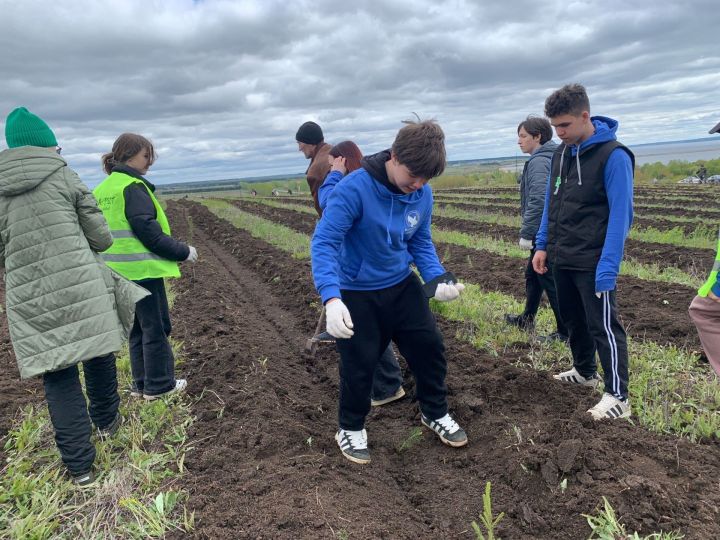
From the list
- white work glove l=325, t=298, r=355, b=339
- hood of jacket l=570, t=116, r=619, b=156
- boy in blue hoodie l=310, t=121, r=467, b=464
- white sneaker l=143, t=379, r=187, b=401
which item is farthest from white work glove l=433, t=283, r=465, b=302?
white sneaker l=143, t=379, r=187, b=401

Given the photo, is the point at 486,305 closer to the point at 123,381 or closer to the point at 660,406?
the point at 660,406

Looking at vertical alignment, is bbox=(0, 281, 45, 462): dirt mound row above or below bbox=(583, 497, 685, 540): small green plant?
below

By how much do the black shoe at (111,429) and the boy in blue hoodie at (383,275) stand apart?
1.46 meters

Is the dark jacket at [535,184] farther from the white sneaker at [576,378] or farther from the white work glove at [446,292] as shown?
the white work glove at [446,292]

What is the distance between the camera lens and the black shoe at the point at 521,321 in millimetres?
5152

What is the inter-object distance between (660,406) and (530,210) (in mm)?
2055

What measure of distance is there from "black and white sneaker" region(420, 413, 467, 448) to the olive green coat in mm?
2052

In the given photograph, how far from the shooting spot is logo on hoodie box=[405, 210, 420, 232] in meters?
2.93

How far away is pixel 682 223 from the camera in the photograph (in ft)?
42.3

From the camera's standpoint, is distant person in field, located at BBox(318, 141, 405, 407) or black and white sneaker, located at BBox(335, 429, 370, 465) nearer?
black and white sneaker, located at BBox(335, 429, 370, 465)

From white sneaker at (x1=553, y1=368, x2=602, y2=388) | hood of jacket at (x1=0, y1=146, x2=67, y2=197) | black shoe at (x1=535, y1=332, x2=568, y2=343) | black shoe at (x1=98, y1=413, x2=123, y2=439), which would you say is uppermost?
hood of jacket at (x1=0, y1=146, x2=67, y2=197)

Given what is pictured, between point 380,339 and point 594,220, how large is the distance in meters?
1.55

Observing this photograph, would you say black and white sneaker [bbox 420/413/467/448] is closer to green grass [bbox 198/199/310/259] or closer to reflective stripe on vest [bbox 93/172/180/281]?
reflective stripe on vest [bbox 93/172/180/281]

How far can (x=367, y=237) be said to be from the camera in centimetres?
284
